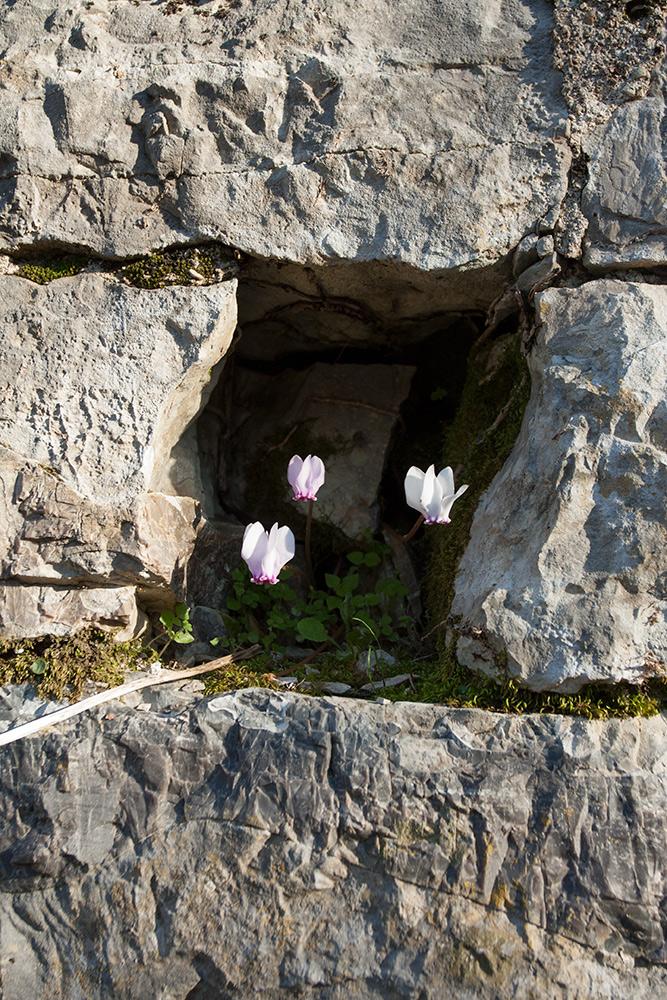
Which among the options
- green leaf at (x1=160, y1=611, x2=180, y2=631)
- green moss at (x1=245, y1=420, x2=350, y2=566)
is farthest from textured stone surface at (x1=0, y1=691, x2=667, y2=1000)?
green moss at (x1=245, y1=420, x2=350, y2=566)

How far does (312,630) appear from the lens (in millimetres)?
2338

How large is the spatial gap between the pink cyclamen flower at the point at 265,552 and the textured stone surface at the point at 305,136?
2.88 ft

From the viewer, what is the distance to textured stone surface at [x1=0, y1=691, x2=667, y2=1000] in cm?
155

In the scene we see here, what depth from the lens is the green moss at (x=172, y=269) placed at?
2.26 meters

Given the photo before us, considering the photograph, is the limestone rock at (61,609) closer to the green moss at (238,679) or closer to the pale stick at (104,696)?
the pale stick at (104,696)

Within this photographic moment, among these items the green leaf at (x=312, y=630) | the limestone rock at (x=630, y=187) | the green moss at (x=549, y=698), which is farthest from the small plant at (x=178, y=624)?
the limestone rock at (x=630, y=187)

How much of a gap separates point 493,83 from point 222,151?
0.89m

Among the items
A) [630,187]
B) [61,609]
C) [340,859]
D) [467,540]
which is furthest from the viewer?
[467,540]

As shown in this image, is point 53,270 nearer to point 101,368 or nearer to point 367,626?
point 101,368

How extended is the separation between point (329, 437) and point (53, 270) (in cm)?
114

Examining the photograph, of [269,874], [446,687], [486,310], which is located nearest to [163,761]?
[269,874]

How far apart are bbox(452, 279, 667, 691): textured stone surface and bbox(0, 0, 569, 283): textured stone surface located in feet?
1.35

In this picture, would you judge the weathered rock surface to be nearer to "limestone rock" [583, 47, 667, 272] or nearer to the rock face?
the rock face

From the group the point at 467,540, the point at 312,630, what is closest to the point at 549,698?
the point at 467,540
